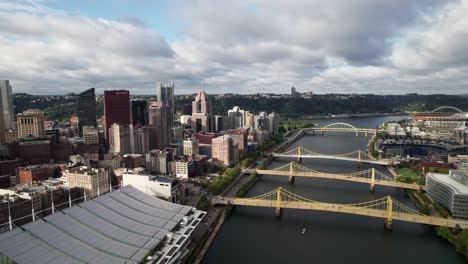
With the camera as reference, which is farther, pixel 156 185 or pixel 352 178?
pixel 352 178

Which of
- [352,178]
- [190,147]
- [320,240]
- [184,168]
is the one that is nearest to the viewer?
[320,240]

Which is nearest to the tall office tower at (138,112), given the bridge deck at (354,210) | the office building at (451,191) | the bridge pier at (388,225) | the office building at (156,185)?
the office building at (156,185)

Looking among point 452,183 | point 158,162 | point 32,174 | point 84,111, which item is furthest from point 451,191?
point 84,111

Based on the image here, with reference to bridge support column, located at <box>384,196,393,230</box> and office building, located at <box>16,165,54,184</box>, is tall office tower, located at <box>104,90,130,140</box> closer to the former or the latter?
office building, located at <box>16,165,54,184</box>

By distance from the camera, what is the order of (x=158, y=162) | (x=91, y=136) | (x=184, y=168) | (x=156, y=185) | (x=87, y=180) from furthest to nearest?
(x=91, y=136) < (x=158, y=162) < (x=184, y=168) < (x=87, y=180) < (x=156, y=185)

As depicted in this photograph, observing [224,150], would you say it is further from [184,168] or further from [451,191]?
[451,191]

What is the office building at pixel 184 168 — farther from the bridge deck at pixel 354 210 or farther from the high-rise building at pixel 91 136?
the high-rise building at pixel 91 136
